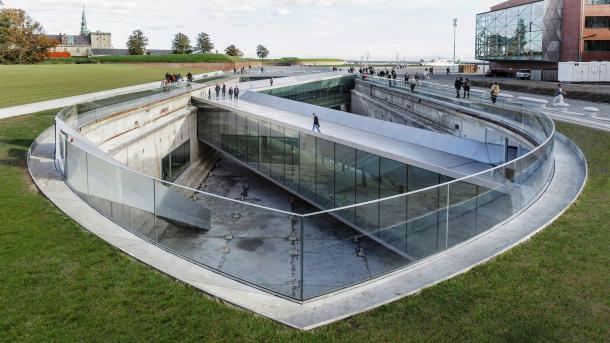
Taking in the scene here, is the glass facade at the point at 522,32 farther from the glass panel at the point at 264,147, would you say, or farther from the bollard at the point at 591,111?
the glass panel at the point at 264,147

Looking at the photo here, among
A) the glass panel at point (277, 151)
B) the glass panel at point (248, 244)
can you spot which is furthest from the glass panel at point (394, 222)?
the glass panel at point (277, 151)

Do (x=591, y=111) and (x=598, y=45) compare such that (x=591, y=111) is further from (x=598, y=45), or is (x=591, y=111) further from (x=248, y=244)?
(x=598, y=45)

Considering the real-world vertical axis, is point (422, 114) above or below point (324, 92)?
below

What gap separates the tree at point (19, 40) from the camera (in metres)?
95.6

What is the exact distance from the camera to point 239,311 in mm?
8180

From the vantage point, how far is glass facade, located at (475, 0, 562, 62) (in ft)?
222

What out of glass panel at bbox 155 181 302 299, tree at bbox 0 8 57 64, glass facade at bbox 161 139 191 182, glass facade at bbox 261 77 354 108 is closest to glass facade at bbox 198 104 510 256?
glass panel at bbox 155 181 302 299

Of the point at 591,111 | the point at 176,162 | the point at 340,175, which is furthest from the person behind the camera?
the point at 176,162

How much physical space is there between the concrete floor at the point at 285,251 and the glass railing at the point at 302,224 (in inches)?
0.7

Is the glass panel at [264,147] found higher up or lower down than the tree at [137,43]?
lower down

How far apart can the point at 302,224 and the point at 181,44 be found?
131 metres

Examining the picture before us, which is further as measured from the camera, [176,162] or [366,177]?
[176,162]

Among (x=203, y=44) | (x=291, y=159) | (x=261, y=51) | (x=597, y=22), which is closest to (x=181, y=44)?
(x=203, y=44)

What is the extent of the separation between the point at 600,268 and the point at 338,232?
5442 millimetres
